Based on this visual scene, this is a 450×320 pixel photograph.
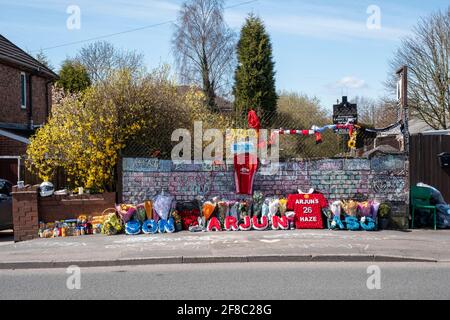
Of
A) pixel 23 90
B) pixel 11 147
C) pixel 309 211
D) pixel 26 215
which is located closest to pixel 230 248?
pixel 309 211

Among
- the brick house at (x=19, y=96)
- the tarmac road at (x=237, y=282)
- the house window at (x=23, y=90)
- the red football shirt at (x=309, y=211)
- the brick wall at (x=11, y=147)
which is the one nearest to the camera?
the tarmac road at (x=237, y=282)

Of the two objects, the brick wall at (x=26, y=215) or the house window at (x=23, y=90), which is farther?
the house window at (x=23, y=90)

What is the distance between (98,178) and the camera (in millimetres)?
13453

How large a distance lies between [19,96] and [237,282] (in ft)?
64.7

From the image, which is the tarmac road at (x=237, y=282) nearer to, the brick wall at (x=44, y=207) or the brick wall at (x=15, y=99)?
the brick wall at (x=44, y=207)

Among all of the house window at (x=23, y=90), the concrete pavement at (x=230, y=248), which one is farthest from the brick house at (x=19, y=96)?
the concrete pavement at (x=230, y=248)

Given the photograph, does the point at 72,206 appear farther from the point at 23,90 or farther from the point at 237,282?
the point at 23,90

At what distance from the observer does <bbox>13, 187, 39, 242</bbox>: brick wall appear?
12930 mm

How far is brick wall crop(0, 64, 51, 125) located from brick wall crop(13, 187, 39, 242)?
36.8ft

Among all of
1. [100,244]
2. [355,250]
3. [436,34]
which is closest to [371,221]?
[355,250]

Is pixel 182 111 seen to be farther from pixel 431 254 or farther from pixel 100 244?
pixel 431 254

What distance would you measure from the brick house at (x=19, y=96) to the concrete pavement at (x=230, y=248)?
8.92 meters

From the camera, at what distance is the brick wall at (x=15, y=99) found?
23.4 meters

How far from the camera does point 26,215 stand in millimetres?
12945
